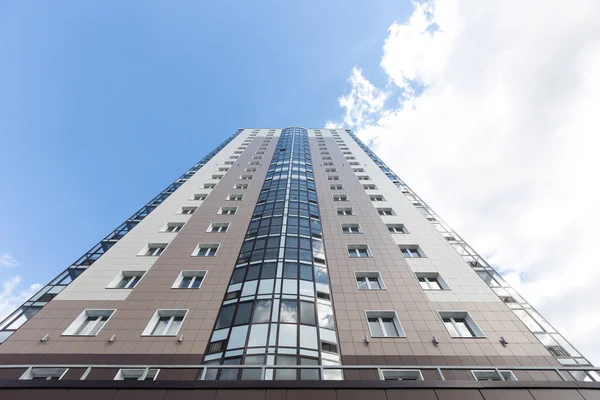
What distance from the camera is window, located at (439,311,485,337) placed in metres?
14.3

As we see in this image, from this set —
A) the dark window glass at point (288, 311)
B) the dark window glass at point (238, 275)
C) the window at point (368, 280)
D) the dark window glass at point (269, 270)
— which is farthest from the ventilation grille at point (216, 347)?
the window at point (368, 280)

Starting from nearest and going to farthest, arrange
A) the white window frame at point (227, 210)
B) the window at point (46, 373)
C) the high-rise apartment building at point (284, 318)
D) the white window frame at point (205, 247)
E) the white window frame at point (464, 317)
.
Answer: the high-rise apartment building at point (284, 318), the window at point (46, 373), the white window frame at point (464, 317), the white window frame at point (205, 247), the white window frame at point (227, 210)

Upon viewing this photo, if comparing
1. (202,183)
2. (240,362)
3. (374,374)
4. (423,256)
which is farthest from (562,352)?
(202,183)

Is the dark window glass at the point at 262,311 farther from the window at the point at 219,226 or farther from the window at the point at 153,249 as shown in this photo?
the window at the point at 219,226

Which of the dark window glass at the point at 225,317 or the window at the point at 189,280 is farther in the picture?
the window at the point at 189,280

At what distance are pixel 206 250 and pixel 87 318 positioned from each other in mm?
7882

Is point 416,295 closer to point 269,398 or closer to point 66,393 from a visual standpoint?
point 269,398

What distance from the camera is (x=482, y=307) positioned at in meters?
15.7

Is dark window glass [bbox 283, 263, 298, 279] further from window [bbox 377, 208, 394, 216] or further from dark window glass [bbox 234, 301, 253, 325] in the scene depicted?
window [bbox 377, 208, 394, 216]

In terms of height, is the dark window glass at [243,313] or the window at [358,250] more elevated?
the window at [358,250]

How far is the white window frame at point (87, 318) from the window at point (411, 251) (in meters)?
19.0

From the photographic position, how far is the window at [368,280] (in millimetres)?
17406

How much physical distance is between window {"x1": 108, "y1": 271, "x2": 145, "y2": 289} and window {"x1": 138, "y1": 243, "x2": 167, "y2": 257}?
2045 millimetres

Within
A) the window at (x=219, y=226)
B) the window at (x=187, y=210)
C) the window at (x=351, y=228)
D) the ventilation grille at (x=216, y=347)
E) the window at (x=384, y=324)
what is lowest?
the ventilation grille at (x=216, y=347)
